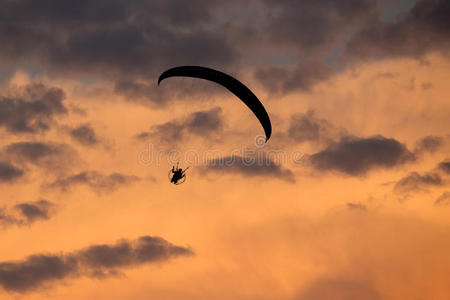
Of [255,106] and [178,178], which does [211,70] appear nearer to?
[255,106]

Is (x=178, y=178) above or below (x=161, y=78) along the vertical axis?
below

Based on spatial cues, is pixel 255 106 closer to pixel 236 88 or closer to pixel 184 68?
pixel 236 88

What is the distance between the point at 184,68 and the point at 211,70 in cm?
201

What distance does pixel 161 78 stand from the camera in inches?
2194

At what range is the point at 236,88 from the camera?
55531 mm

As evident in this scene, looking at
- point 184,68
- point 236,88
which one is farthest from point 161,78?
point 236,88

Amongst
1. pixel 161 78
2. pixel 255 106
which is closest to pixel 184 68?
pixel 161 78

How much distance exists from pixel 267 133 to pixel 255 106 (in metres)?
2.48

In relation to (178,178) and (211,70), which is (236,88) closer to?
(211,70)

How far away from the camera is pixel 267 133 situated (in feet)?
186

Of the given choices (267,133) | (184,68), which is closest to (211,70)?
(184,68)

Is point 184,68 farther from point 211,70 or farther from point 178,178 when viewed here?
point 178,178

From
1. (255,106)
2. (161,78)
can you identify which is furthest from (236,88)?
(161,78)

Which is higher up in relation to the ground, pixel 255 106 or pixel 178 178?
pixel 255 106
